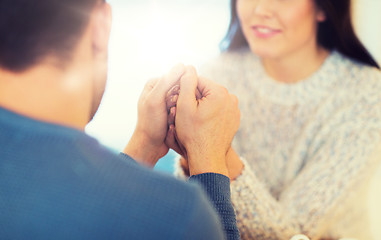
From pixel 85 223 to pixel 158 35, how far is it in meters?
0.71

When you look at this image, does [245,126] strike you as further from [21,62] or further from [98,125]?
[21,62]

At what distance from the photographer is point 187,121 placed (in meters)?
0.71

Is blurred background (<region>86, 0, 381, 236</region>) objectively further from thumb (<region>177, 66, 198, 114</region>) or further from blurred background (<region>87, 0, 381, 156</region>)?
thumb (<region>177, 66, 198, 114</region>)

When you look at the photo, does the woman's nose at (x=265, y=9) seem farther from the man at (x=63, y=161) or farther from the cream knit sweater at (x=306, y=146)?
the man at (x=63, y=161)

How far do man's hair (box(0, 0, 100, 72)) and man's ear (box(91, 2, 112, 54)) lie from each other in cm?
5

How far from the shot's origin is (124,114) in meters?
0.96

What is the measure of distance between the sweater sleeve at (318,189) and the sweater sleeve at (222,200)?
242 mm

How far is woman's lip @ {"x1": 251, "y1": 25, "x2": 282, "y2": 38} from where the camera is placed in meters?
1.07

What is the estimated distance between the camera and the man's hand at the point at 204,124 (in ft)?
2.17

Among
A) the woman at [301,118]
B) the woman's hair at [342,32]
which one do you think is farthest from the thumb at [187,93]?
the woman's hair at [342,32]

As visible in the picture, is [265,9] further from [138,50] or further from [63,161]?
[63,161]

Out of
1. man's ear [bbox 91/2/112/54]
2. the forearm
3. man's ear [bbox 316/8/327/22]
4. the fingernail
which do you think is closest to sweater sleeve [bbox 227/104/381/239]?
the forearm

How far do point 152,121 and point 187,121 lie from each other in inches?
4.7

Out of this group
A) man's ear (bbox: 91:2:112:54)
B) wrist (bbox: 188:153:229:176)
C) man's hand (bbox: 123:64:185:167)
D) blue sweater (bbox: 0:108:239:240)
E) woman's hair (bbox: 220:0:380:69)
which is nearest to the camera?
blue sweater (bbox: 0:108:239:240)
